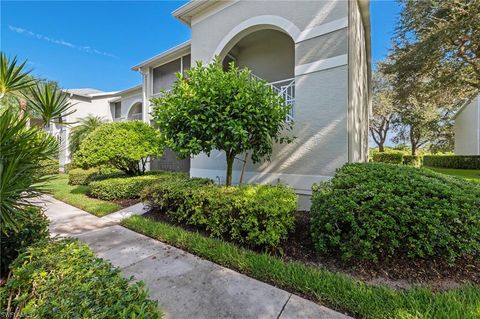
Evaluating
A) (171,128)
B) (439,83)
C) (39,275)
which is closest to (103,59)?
(171,128)

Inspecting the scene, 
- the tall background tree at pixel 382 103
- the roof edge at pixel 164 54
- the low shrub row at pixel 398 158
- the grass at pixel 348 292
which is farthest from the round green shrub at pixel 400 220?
the low shrub row at pixel 398 158

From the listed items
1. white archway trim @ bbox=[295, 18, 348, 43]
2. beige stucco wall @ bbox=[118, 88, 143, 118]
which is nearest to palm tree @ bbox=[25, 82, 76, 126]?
white archway trim @ bbox=[295, 18, 348, 43]

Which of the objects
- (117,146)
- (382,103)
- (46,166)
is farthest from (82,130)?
(382,103)

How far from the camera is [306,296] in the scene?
2.50 m

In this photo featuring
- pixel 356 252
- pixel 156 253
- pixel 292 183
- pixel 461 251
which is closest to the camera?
pixel 461 251

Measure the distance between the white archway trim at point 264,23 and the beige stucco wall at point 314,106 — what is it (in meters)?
0.09

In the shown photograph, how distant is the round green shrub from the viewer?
9.21 ft

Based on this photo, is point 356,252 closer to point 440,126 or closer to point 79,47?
point 79,47

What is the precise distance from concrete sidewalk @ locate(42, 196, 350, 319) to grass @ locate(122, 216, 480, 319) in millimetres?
134

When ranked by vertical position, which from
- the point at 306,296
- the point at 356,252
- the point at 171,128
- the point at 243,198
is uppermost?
the point at 171,128

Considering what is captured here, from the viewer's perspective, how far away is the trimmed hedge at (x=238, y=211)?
3.59m

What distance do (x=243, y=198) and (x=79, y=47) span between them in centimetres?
1075

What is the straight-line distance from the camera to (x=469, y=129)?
18.7 meters

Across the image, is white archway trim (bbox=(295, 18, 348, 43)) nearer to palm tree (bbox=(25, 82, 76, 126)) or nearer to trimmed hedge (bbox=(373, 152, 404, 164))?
palm tree (bbox=(25, 82, 76, 126))
